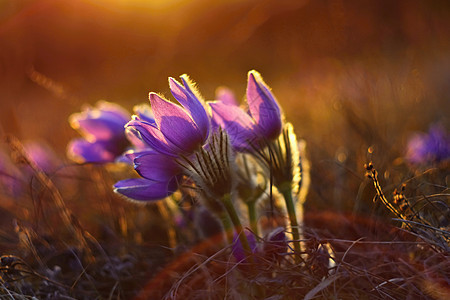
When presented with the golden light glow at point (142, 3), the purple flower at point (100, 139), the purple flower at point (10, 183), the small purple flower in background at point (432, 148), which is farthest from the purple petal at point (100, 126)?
the golden light glow at point (142, 3)

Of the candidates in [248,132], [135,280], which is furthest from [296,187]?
[135,280]

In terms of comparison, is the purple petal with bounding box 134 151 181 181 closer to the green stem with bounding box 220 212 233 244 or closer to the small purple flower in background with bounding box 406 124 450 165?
the green stem with bounding box 220 212 233 244

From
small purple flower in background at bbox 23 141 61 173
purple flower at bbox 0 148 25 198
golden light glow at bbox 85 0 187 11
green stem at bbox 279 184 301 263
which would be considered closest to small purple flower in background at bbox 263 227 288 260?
green stem at bbox 279 184 301 263

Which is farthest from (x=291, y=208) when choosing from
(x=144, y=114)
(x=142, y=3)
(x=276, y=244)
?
(x=142, y=3)

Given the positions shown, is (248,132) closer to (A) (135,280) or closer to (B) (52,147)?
(A) (135,280)

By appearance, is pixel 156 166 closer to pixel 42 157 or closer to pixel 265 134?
pixel 265 134

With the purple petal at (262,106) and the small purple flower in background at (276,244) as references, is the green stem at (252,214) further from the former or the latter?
the purple petal at (262,106)
